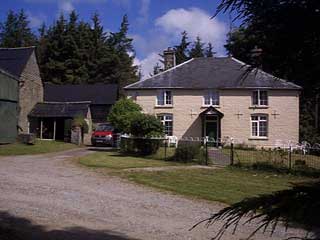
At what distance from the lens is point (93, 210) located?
988cm

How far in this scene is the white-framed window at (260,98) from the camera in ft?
124

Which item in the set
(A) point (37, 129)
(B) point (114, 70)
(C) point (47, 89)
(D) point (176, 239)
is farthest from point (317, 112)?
(B) point (114, 70)

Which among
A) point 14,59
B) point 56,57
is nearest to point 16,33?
point 56,57

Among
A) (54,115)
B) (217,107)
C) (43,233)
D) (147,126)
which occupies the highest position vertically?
(217,107)

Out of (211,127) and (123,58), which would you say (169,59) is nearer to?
(211,127)

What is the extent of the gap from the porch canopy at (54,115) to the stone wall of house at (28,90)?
0.78 meters

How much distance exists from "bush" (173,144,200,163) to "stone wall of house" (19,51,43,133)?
20.6 m

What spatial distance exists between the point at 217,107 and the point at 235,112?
1.59m

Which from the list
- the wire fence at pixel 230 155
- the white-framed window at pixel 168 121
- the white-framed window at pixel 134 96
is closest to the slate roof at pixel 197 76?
the white-framed window at pixel 134 96

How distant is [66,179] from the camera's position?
15.3 meters

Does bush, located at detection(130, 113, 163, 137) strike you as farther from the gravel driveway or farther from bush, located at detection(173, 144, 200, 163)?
the gravel driveway

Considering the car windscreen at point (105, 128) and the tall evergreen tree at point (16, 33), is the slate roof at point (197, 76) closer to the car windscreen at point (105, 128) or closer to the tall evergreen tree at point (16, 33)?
A: the car windscreen at point (105, 128)

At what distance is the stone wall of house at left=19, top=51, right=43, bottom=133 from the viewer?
39156 millimetres

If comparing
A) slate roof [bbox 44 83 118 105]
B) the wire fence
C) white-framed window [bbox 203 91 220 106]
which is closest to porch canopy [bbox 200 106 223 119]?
white-framed window [bbox 203 91 220 106]
